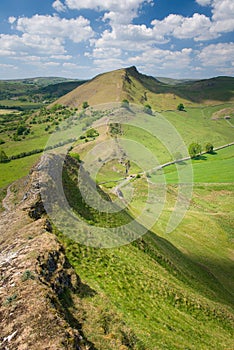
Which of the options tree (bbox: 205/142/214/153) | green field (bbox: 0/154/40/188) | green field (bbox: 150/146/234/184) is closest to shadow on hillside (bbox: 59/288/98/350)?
green field (bbox: 150/146/234/184)

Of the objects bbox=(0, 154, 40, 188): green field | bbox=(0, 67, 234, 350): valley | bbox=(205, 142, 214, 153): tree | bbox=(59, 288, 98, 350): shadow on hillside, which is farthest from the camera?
bbox=(205, 142, 214, 153): tree

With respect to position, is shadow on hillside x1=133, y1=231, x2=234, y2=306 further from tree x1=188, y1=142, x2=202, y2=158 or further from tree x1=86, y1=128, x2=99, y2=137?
tree x1=86, y1=128, x2=99, y2=137

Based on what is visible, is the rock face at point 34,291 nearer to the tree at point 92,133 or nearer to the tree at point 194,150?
the tree at point 92,133

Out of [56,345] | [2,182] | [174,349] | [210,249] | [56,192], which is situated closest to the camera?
[56,345]

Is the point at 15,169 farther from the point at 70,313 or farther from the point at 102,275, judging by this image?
the point at 70,313

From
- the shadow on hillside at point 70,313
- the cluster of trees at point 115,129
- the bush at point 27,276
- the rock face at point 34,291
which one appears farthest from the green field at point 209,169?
the bush at point 27,276

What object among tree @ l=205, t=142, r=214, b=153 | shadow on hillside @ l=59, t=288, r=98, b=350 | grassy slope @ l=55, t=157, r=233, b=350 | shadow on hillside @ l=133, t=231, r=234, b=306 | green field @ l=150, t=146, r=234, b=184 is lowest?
green field @ l=150, t=146, r=234, b=184

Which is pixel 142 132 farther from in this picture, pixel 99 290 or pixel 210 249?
pixel 99 290

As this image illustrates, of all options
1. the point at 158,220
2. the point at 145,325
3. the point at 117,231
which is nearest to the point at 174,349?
the point at 145,325
